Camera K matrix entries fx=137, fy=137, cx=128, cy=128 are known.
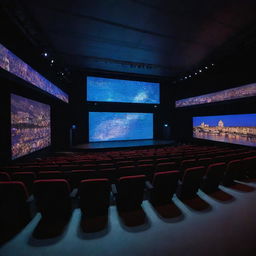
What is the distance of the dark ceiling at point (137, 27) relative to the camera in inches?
174

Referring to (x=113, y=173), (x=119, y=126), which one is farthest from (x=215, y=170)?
(x=119, y=126)

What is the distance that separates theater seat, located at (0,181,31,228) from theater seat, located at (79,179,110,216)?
0.88 meters

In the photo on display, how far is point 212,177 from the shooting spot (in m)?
3.18

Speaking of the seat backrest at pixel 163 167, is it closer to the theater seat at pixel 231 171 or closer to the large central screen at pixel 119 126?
the theater seat at pixel 231 171

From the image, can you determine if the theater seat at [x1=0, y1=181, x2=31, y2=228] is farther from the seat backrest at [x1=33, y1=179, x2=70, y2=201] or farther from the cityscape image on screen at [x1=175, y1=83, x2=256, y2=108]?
the cityscape image on screen at [x1=175, y1=83, x2=256, y2=108]

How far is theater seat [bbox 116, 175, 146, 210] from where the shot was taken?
2.42 meters

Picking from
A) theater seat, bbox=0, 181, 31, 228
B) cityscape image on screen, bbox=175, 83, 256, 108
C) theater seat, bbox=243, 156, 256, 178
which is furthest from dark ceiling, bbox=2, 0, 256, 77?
theater seat, bbox=0, 181, 31, 228

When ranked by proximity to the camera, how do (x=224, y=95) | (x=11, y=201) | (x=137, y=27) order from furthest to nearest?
(x=224, y=95) → (x=137, y=27) → (x=11, y=201)

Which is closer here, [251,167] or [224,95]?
[251,167]

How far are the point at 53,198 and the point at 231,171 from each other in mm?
4116

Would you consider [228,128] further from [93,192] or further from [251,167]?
[93,192]

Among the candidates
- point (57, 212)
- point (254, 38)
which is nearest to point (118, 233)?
point (57, 212)

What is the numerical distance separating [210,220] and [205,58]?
8.91 metres

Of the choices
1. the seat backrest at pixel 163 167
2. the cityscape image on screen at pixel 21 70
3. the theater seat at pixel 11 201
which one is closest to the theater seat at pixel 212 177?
the seat backrest at pixel 163 167
